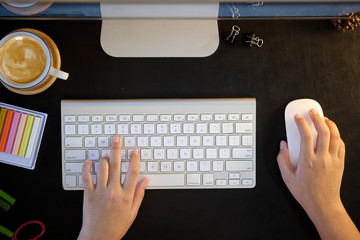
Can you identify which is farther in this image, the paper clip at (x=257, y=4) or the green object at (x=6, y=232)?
the green object at (x=6, y=232)

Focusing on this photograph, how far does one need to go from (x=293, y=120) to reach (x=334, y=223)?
251mm

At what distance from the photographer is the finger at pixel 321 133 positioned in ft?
2.39

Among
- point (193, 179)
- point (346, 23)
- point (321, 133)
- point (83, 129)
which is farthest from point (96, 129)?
point (346, 23)

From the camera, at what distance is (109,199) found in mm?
742

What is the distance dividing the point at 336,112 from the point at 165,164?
43cm

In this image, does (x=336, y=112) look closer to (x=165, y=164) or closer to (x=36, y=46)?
(x=165, y=164)

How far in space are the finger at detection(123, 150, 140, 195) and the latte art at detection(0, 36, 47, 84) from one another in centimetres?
28

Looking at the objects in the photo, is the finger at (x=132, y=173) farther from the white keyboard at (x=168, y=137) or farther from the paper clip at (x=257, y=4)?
the paper clip at (x=257, y=4)

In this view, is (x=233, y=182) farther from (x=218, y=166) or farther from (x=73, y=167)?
(x=73, y=167)

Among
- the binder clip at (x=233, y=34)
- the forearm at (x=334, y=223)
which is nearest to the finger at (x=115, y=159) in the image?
the binder clip at (x=233, y=34)

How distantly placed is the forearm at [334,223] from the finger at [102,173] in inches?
18.6

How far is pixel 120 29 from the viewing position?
0.75m

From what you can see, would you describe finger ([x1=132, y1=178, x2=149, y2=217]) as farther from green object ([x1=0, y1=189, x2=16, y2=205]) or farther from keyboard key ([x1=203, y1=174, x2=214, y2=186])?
green object ([x1=0, y1=189, x2=16, y2=205])

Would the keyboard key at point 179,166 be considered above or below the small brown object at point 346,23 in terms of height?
below
